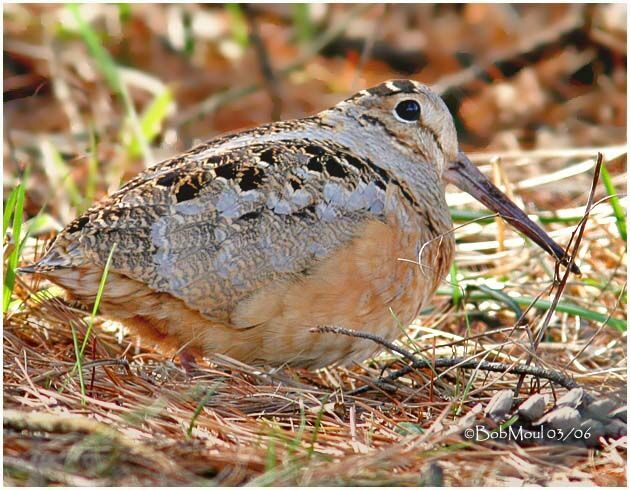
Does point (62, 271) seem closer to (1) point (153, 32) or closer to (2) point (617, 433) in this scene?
(2) point (617, 433)

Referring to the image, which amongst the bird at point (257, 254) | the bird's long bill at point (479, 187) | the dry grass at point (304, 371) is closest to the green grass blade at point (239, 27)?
the dry grass at point (304, 371)

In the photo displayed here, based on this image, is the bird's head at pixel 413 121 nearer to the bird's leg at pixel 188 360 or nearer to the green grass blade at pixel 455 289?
the green grass blade at pixel 455 289

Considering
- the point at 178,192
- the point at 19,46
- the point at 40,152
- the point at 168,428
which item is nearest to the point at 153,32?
the point at 19,46

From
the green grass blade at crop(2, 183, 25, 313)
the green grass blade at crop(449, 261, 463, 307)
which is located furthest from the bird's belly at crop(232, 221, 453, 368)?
the green grass blade at crop(2, 183, 25, 313)

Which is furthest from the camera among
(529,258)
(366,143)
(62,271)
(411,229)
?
(529,258)

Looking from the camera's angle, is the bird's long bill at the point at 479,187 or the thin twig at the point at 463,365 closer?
the thin twig at the point at 463,365

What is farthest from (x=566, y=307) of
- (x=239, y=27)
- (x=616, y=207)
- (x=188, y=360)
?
(x=239, y=27)

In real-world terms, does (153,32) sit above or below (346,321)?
above
